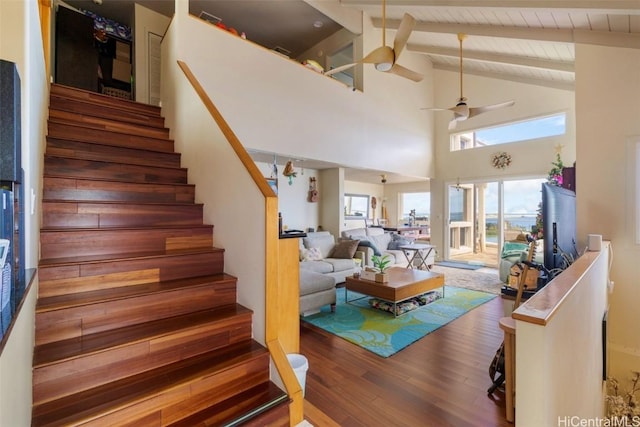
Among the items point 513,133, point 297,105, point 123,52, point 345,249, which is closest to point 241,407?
point 345,249

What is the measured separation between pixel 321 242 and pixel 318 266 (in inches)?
36.4

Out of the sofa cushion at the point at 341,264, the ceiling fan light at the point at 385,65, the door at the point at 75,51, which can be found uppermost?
the door at the point at 75,51

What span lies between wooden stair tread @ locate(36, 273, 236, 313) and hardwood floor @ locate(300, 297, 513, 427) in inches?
44.3

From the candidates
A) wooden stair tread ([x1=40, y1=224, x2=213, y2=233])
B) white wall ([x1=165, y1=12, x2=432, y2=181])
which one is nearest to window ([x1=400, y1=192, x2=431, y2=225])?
white wall ([x1=165, y1=12, x2=432, y2=181])

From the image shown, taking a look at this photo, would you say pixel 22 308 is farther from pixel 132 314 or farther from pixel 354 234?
pixel 354 234

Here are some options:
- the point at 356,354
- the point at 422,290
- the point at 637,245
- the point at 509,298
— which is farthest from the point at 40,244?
the point at 637,245

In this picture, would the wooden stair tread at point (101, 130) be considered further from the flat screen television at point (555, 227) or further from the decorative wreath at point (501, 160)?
the decorative wreath at point (501, 160)

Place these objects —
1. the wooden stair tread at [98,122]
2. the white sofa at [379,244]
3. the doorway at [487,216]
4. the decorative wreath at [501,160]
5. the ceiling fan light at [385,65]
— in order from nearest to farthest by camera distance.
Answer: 1. the wooden stair tread at [98,122]
2. the ceiling fan light at [385,65]
3. the white sofa at [379,244]
4. the doorway at [487,216]
5. the decorative wreath at [501,160]

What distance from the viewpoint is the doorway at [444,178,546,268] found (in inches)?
253

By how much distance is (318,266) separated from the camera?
4.57 m

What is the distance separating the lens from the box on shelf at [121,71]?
5.33m

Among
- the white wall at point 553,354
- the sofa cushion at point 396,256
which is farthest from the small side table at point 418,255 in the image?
the white wall at point 553,354

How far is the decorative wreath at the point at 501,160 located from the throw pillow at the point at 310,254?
474 cm

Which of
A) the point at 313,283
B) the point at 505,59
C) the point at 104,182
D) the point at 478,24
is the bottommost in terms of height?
the point at 313,283
